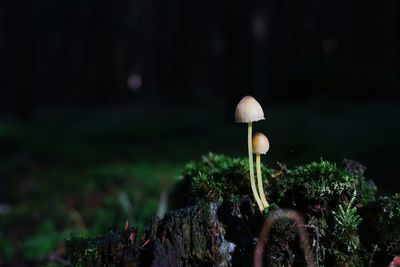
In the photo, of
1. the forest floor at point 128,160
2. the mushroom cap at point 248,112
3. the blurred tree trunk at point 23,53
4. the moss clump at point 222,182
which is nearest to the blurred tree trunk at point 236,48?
the forest floor at point 128,160

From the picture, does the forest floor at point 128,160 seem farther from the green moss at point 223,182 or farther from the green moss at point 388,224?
the green moss at point 388,224

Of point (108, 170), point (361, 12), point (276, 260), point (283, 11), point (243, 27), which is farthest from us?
point (283, 11)

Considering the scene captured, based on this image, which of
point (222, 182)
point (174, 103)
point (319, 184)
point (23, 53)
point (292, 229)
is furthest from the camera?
point (174, 103)

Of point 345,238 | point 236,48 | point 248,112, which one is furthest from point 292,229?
point 236,48

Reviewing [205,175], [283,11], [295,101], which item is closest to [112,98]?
[283,11]

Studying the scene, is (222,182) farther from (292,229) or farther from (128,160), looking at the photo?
(128,160)

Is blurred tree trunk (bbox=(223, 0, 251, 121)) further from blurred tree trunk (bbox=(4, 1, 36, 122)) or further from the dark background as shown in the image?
blurred tree trunk (bbox=(4, 1, 36, 122))

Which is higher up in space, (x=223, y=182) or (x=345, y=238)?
(x=223, y=182)

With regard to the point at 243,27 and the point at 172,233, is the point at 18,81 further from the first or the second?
the point at 172,233
